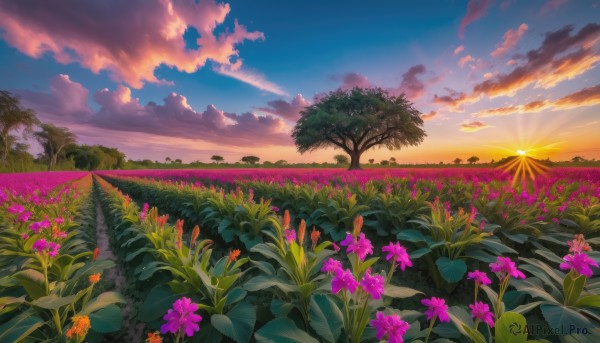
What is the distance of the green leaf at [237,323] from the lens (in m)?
1.69

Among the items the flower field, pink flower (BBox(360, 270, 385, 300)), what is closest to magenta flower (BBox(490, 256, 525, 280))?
the flower field

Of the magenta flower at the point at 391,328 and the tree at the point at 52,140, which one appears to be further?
the tree at the point at 52,140

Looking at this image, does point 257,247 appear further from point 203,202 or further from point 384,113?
point 384,113

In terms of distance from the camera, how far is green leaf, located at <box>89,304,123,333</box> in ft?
6.02

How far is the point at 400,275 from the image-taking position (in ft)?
12.6

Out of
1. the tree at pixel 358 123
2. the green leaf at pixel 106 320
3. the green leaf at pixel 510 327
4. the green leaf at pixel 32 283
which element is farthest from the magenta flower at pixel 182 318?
the tree at pixel 358 123

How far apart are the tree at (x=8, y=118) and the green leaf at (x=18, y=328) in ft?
146

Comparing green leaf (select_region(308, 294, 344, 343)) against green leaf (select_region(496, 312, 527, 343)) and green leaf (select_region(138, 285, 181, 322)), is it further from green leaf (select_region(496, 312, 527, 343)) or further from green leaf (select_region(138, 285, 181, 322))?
green leaf (select_region(138, 285, 181, 322))

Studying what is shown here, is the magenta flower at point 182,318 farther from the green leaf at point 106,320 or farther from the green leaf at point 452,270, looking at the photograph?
the green leaf at point 452,270

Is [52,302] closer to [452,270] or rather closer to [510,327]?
[510,327]

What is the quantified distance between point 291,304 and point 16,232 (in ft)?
13.2

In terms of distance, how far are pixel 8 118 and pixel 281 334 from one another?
159 feet

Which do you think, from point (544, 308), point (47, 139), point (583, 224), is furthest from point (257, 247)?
point (47, 139)

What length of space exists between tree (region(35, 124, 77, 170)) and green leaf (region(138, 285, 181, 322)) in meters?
71.0
